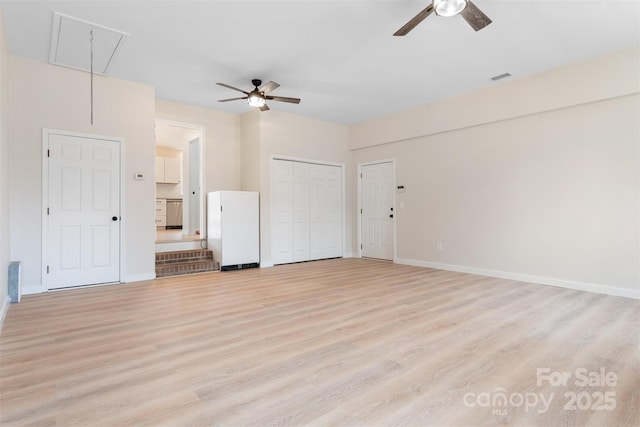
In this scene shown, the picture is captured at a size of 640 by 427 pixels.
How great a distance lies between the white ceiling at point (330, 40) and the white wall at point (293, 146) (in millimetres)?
1119

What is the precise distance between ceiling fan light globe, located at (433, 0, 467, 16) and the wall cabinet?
29.6ft

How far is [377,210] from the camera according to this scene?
7.07 metres

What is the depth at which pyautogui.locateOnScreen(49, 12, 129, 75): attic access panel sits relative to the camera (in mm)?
3352

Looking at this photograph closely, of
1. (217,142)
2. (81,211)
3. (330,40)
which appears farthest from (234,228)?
(330,40)

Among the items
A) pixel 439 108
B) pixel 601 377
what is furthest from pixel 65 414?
pixel 439 108

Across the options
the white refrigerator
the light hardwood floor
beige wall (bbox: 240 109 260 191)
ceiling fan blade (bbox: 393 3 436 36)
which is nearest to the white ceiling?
ceiling fan blade (bbox: 393 3 436 36)

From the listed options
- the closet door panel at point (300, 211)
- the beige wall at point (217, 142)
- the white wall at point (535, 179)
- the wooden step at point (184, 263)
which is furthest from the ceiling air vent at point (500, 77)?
the wooden step at point (184, 263)

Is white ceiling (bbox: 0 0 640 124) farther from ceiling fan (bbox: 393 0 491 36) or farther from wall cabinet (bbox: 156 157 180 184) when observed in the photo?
wall cabinet (bbox: 156 157 180 184)

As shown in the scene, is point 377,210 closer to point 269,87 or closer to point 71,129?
point 269,87

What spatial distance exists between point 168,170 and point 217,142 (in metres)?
4.42

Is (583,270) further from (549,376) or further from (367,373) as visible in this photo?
(367,373)

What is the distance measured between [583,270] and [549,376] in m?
2.98

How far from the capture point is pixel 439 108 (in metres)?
5.73

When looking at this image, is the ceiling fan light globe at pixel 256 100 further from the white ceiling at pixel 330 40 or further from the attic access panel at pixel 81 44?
the attic access panel at pixel 81 44
